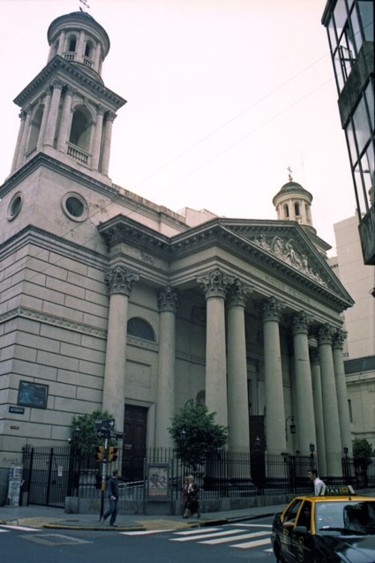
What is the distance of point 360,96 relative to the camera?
13805 millimetres

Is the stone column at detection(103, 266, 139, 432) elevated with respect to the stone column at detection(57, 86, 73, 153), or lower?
lower

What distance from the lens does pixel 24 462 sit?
2295cm

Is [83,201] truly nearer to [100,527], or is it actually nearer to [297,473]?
[100,527]

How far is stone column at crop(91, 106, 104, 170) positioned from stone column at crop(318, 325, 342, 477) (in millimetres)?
22000

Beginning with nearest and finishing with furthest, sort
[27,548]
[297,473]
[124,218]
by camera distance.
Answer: [27,548], [124,218], [297,473]

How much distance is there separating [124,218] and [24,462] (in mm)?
14129

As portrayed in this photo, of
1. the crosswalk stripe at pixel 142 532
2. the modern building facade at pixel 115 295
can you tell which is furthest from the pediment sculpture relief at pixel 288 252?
the crosswalk stripe at pixel 142 532

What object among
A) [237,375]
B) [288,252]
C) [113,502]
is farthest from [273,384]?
[113,502]

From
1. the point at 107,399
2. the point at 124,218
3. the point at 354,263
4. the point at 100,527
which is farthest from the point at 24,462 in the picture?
the point at 354,263

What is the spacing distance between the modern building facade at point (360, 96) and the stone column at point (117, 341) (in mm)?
16757

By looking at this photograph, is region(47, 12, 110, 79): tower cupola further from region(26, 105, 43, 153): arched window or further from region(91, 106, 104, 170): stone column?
region(26, 105, 43, 153): arched window

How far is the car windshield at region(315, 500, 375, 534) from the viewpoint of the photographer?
24.7 ft

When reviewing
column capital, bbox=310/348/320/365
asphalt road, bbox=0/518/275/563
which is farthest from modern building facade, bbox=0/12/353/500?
asphalt road, bbox=0/518/275/563

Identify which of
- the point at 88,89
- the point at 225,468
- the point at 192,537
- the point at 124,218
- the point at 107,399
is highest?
the point at 88,89
